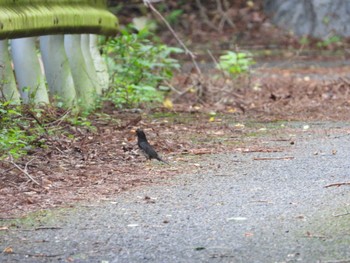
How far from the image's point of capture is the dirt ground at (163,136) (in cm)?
582

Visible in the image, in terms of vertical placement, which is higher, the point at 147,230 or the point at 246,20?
the point at 147,230

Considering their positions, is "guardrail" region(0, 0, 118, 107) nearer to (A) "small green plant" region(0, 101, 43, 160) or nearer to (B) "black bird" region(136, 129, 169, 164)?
(A) "small green plant" region(0, 101, 43, 160)

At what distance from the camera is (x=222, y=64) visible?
13.4m

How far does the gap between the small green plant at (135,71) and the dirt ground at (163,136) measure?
0.20 m

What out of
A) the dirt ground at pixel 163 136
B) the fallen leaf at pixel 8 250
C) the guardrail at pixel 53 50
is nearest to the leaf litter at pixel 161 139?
the dirt ground at pixel 163 136

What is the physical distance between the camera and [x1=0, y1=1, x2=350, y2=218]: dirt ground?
5.82 meters

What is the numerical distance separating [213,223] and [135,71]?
6400mm

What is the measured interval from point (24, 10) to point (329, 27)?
13.7 m

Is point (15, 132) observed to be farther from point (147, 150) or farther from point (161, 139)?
point (161, 139)

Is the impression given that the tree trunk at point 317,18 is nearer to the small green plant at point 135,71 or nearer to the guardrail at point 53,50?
the small green plant at point 135,71

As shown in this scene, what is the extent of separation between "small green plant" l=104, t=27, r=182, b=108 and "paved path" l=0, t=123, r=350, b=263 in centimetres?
367

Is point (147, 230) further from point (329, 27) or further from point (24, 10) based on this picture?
point (329, 27)

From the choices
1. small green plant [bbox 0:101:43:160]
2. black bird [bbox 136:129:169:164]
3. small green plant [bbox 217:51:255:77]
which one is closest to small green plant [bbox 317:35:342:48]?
small green plant [bbox 217:51:255:77]

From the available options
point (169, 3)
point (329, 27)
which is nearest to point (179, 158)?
point (329, 27)
